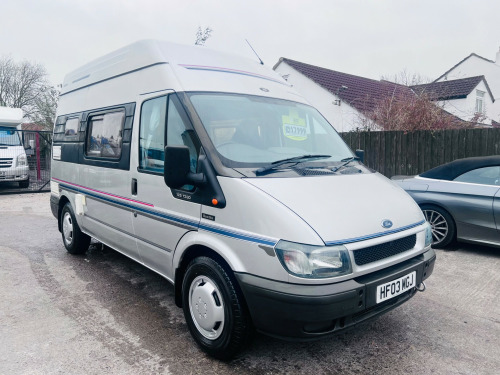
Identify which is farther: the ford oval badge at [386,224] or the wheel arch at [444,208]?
the wheel arch at [444,208]

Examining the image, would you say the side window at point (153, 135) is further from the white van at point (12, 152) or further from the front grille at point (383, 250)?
the white van at point (12, 152)

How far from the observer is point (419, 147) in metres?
9.43

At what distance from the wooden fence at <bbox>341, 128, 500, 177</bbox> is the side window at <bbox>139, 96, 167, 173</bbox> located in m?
7.57

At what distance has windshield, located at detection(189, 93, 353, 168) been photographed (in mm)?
3080

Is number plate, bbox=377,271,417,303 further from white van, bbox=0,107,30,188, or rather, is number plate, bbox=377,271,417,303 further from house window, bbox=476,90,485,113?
house window, bbox=476,90,485,113

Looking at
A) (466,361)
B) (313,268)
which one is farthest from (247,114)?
(466,361)

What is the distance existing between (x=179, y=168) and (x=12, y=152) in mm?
11893

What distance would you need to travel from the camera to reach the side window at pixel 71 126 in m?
5.33

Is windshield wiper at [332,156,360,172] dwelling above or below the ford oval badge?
above

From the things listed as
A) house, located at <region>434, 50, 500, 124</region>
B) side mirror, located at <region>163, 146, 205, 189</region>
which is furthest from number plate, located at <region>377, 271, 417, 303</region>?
house, located at <region>434, 50, 500, 124</region>

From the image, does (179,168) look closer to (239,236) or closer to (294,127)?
(239,236)

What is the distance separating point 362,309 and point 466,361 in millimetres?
1114

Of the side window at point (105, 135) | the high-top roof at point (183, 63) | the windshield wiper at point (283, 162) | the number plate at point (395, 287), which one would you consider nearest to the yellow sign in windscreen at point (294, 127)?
the windshield wiper at point (283, 162)

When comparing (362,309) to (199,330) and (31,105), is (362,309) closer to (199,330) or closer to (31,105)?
(199,330)
